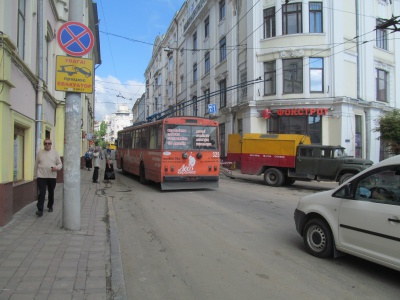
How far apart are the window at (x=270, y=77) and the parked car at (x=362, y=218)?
783 inches

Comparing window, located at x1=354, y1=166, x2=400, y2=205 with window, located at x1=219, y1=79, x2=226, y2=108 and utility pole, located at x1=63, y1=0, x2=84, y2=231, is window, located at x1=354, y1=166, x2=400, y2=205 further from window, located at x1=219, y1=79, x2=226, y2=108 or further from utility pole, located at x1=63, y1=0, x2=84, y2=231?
window, located at x1=219, y1=79, x2=226, y2=108

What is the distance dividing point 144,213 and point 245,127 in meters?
17.4

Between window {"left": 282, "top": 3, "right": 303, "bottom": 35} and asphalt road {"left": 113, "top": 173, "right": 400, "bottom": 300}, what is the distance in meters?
18.1

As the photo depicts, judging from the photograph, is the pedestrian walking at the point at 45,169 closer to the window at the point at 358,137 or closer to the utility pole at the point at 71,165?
the utility pole at the point at 71,165

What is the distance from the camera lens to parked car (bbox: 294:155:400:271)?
4355mm

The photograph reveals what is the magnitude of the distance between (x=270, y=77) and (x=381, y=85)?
934cm

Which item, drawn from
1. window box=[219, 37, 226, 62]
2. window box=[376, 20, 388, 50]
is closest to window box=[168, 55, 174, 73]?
window box=[219, 37, 226, 62]

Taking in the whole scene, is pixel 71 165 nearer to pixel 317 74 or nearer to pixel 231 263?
pixel 231 263

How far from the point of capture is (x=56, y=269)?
4527 mm

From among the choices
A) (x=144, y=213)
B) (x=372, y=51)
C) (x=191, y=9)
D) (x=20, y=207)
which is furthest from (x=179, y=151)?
(x=191, y=9)

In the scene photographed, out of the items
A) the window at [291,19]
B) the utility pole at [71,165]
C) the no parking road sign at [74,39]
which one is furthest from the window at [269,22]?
the utility pole at [71,165]

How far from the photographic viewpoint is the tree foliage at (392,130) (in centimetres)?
2119

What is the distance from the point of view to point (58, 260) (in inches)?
192

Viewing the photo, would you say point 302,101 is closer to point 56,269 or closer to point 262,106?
point 262,106
